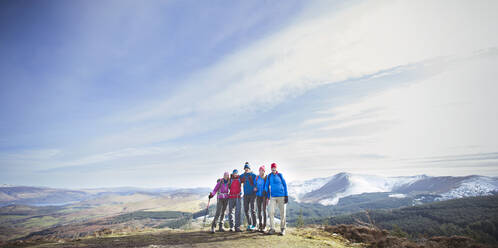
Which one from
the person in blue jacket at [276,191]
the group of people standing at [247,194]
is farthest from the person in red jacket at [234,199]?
the person in blue jacket at [276,191]

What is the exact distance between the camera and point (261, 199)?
1378 cm

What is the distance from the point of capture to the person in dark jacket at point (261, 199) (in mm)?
13225

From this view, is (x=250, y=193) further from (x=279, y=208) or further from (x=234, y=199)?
(x=279, y=208)

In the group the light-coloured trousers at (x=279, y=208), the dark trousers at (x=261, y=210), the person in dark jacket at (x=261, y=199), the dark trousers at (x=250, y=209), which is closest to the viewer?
the light-coloured trousers at (x=279, y=208)

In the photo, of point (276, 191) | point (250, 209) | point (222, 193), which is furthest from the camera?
point (250, 209)

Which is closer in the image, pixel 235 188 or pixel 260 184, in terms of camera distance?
pixel 260 184

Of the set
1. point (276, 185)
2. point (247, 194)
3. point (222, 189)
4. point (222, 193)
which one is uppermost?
point (276, 185)

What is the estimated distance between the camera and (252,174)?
1409 centimetres

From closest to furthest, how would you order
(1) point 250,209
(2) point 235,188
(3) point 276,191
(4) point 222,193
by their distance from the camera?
(3) point 276,191 < (2) point 235,188 < (4) point 222,193 < (1) point 250,209

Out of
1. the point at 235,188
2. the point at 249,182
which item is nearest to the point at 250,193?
the point at 249,182

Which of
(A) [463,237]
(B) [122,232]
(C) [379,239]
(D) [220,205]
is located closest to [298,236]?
(C) [379,239]

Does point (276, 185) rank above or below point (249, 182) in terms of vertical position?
below

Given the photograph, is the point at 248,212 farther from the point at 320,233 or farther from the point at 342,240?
the point at 342,240

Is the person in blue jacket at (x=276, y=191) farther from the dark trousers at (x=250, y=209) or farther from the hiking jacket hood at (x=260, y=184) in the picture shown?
the dark trousers at (x=250, y=209)
